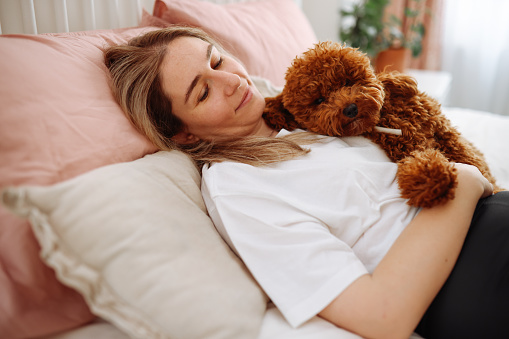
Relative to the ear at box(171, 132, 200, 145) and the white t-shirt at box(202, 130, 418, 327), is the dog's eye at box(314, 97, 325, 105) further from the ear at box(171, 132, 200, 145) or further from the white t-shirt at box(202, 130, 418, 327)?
the ear at box(171, 132, 200, 145)

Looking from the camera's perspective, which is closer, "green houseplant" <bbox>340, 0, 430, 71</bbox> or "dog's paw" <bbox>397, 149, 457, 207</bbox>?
"dog's paw" <bbox>397, 149, 457, 207</bbox>

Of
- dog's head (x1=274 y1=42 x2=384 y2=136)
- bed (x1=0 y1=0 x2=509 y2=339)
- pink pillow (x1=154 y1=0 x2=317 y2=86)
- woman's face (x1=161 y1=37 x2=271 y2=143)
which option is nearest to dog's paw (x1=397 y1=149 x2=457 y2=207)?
dog's head (x1=274 y1=42 x2=384 y2=136)

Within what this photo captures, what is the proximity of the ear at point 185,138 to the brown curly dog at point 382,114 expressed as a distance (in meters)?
0.24

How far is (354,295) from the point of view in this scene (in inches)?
26.0

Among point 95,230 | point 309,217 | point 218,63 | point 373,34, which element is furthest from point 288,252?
point 373,34

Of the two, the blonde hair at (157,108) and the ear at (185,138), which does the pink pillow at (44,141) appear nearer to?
the blonde hair at (157,108)

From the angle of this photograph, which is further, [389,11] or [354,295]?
[389,11]

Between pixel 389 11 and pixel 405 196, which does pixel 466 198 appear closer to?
pixel 405 196

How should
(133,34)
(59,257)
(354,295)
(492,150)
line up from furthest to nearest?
(492,150)
(133,34)
(354,295)
(59,257)

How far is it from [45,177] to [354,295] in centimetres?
58

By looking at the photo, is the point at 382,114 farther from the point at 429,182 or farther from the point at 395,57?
the point at 395,57

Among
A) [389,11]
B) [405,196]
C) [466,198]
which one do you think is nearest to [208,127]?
[405,196]

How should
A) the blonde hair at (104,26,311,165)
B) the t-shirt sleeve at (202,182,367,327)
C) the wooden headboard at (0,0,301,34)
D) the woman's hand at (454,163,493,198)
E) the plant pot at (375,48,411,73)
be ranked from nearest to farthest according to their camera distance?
the t-shirt sleeve at (202,182,367,327) < the woman's hand at (454,163,493,198) < the blonde hair at (104,26,311,165) < the wooden headboard at (0,0,301,34) < the plant pot at (375,48,411,73)

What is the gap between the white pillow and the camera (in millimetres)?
567
